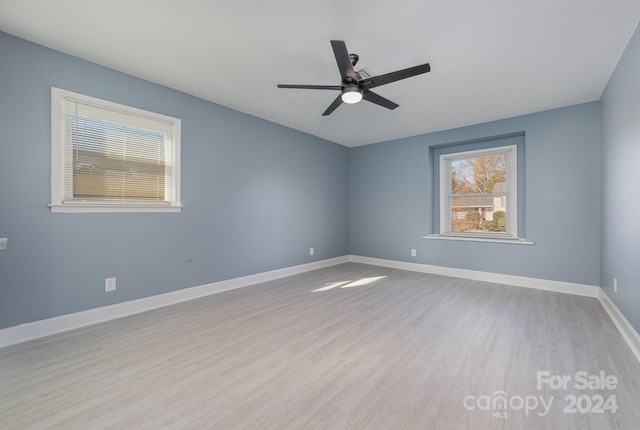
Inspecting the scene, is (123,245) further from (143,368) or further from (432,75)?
(432,75)

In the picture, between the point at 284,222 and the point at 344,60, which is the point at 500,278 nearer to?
the point at 284,222

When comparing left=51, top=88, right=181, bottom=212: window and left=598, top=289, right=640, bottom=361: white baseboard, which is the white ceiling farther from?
left=598, top=289, right=640, bottom=361: white baseboard

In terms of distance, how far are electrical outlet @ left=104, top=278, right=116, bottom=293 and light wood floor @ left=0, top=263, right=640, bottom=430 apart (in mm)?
330

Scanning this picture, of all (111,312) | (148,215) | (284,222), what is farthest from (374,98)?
(111,312)

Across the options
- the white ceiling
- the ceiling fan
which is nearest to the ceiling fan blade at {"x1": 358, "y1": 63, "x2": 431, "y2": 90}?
the ceiling fan

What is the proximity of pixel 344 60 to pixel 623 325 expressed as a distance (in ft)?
10.9

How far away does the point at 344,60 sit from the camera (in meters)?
2.01

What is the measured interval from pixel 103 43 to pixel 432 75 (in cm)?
309

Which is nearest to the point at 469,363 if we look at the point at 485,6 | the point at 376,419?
the point at 376,419

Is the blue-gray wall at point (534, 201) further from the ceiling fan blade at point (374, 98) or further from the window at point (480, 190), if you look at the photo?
the ceiling fan blade at point (374, 98)

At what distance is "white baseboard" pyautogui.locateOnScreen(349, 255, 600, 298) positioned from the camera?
346 centimetres

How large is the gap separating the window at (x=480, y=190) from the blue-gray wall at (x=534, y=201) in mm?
173

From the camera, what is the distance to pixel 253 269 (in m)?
4.02

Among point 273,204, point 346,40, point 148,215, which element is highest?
point 346,40
